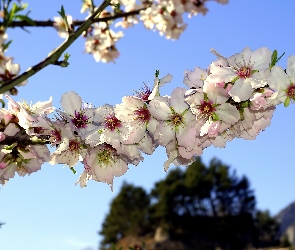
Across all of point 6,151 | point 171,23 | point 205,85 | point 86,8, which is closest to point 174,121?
point 205,85

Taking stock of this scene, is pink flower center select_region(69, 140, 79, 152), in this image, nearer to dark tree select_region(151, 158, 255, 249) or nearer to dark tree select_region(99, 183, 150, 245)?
dark tree select_region(151, 158, 255, 249)

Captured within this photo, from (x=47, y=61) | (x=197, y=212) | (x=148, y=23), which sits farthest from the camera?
(x=197, y=212)

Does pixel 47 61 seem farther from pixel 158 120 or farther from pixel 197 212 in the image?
pixel 197 212

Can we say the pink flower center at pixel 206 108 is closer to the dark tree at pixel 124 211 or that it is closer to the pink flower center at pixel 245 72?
the pink flower center at pixel 245 72

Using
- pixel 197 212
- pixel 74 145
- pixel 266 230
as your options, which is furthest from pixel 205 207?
pixel 74 145

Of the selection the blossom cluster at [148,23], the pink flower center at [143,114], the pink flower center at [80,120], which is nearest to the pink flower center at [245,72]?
the pink flower center at [143,114]

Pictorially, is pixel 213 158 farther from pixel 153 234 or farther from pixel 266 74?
pixel 266 74
